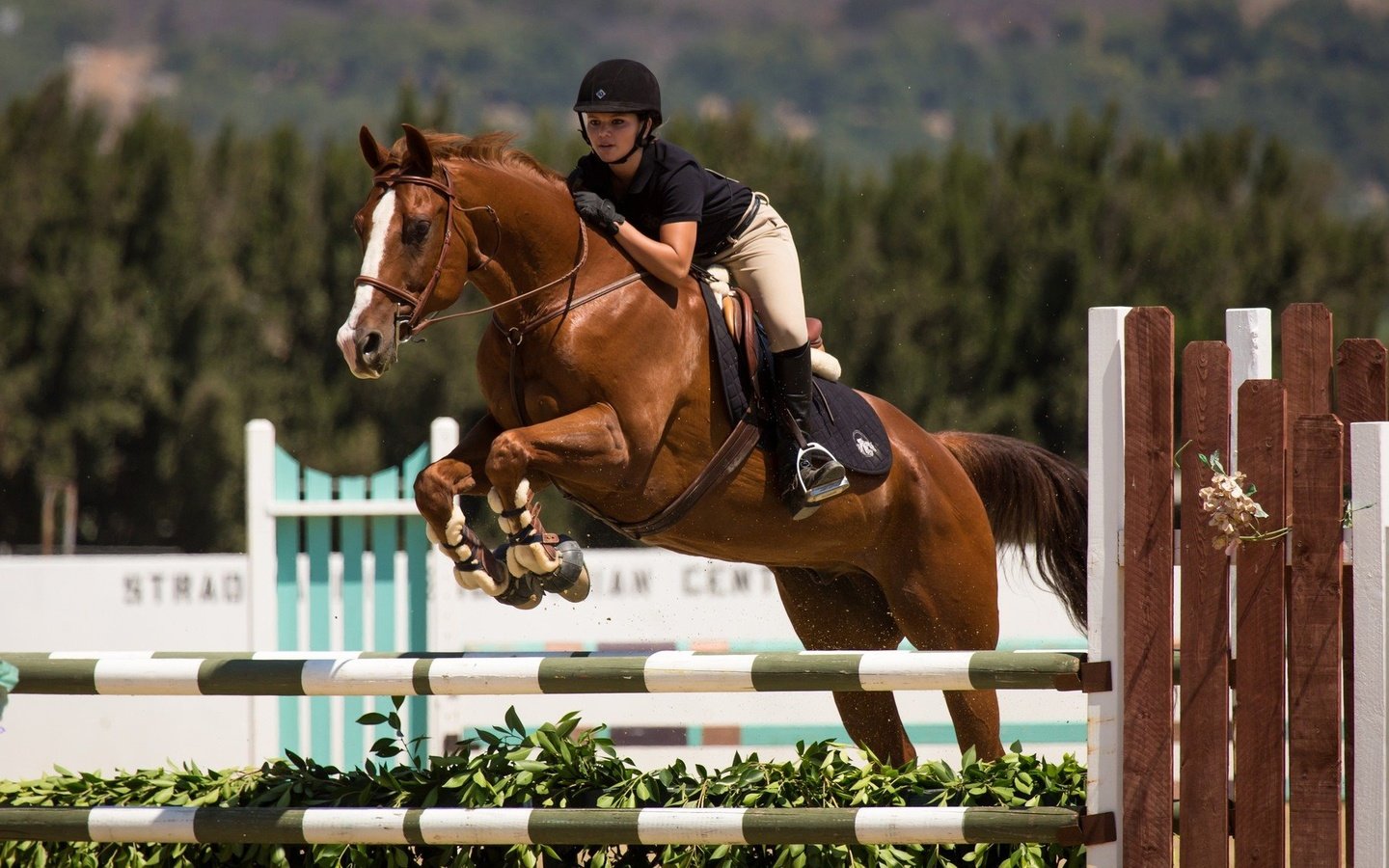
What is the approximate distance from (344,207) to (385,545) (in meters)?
15.8

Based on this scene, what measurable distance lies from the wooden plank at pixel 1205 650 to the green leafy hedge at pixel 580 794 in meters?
0.29

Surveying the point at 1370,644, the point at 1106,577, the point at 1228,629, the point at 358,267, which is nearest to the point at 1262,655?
the point at 1228,629

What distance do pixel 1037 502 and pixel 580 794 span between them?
2.15 meters

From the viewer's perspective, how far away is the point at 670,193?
13.2 ft

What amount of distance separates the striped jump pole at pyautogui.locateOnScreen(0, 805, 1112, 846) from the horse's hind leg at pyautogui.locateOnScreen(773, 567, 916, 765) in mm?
1721

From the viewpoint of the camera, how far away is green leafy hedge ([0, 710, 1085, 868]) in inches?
129

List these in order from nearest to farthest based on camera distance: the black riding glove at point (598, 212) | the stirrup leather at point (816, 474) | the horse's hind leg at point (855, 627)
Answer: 1. the black riding glove at point (598, 212)
2. the stirrup leather at point (816, 474)
3. the horse's hind leg at point (855, 627)

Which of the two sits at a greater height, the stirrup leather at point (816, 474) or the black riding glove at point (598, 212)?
the black riding glove at point (598, 212)

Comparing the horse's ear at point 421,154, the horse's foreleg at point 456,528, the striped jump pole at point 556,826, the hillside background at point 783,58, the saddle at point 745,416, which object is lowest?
the striped jump pole at point 556,826

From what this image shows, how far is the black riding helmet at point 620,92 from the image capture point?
3.86 m

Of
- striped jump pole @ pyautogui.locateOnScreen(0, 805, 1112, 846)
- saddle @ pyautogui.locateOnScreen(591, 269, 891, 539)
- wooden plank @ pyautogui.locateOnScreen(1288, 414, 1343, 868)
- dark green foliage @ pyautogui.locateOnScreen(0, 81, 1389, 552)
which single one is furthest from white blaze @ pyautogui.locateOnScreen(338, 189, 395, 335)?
dark green foliage @ pyautogui.locateOnScreen(0, 81, 1389, 552)

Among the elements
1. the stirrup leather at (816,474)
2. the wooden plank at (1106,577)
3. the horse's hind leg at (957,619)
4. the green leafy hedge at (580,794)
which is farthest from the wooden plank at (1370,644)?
the horse's hind leg at (957,619)

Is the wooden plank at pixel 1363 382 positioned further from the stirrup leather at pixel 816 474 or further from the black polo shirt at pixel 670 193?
the black polo shirt at pixel 670 193

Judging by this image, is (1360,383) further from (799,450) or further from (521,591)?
(521,591)
